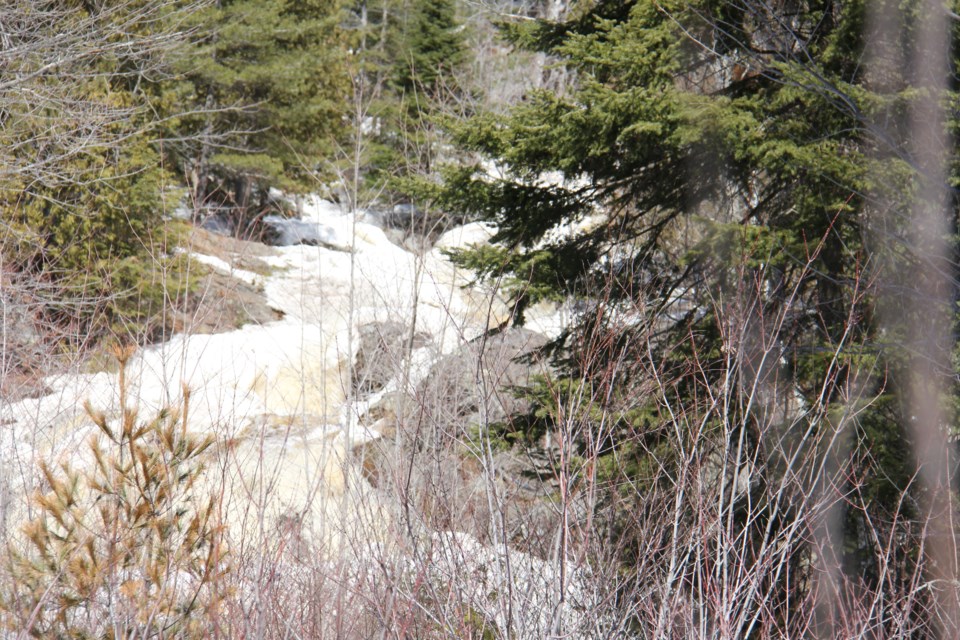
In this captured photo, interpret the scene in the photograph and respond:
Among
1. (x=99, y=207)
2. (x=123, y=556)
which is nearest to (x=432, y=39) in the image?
(x=99, y=207)

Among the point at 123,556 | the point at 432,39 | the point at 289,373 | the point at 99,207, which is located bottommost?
the point at 289,373

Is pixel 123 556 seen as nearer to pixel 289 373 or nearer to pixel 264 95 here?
pixel 289 373

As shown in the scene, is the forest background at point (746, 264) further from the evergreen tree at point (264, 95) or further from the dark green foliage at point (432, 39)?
the dark green foliage at point (432, 39)

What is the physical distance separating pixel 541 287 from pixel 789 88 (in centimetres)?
257

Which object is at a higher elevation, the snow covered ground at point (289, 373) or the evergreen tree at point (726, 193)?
the evergreen tree at point (726, 193)

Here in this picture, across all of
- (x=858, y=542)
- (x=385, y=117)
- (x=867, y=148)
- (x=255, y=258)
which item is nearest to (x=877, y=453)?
(x=858, y=542)

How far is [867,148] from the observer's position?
6680mm

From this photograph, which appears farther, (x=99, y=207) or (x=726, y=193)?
(x=99, y=207)

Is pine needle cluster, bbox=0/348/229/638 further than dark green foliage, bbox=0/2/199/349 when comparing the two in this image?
No

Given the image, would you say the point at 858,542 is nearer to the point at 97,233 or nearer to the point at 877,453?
the point at 877,453

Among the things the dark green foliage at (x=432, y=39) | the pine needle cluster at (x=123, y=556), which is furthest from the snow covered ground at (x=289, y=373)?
Answer: the dark green foliage at (x=432, y=39)

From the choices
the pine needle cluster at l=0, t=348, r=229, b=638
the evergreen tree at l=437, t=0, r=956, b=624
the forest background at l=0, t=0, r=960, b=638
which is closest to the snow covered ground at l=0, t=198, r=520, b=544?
the forest background at l=0, t=0, r=960, b=638

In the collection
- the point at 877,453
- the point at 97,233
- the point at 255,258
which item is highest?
the point at 877,453

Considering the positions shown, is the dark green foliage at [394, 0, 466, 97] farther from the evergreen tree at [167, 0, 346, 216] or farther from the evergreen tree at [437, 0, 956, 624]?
the evergreen tree at [437, 0, 956, 624]
